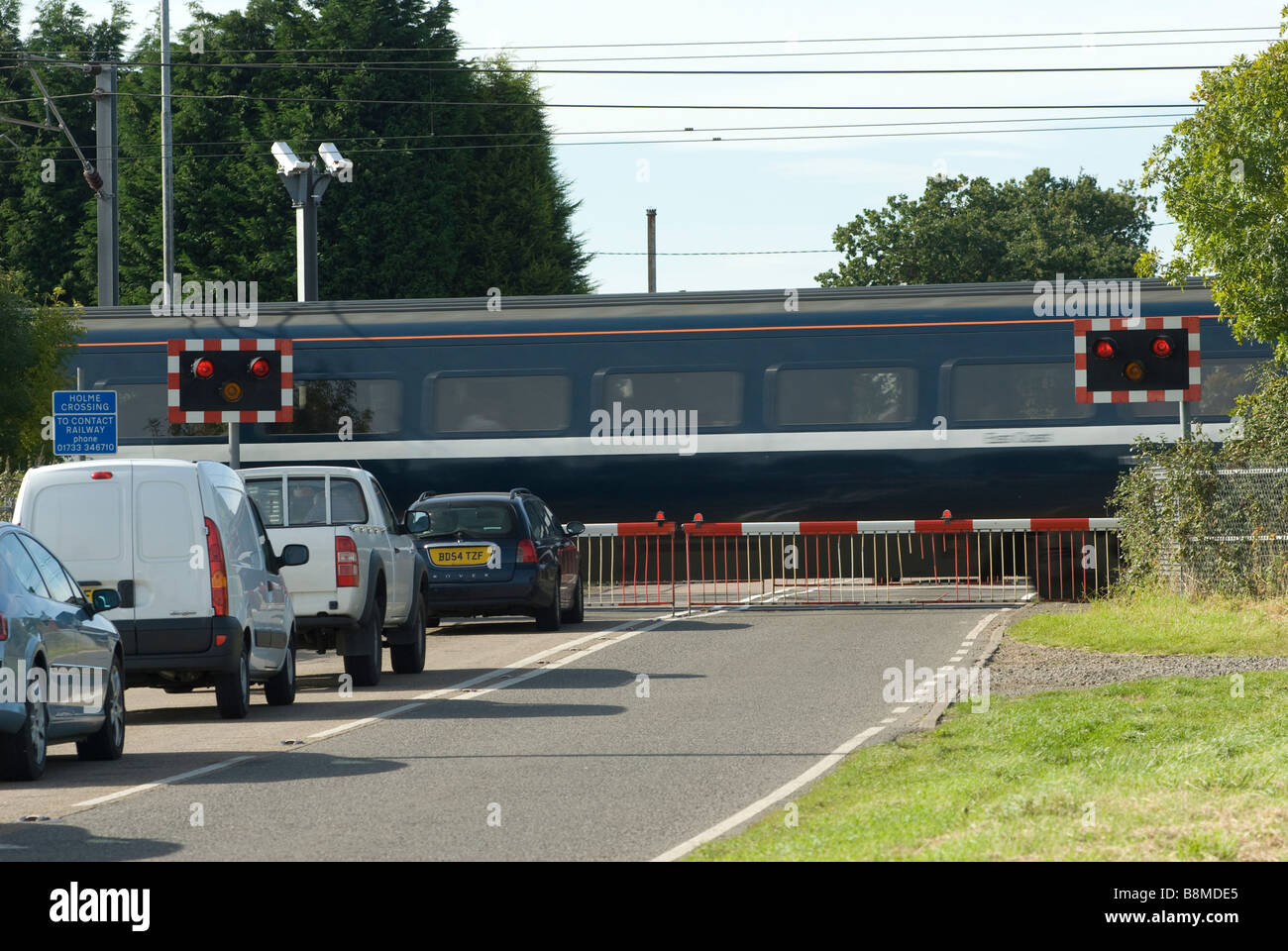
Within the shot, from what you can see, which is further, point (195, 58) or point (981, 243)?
point (981, 243)

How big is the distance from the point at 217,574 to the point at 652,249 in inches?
2235

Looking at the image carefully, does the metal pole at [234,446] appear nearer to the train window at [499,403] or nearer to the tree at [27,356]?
the train window at [499,403]

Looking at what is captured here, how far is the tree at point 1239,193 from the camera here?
22750 mm

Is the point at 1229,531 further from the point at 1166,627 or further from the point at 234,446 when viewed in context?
the point at 234,446

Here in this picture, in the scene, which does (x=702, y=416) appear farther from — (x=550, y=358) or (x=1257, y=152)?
(x=1257, y=152)

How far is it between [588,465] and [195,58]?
30940 millimetres

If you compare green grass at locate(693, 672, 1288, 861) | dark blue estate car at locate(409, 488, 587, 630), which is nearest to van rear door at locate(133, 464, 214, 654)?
green grass at locate(693, 672, 1288, 861)

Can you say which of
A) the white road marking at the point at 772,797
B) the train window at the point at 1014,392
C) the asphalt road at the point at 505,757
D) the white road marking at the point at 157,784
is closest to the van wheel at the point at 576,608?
the asphalt road at the point at 505,757

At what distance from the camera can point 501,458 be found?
2964cm

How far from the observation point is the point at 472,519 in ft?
75.3

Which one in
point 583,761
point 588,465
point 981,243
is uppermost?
point 981,243
